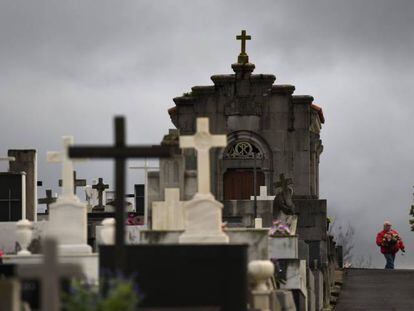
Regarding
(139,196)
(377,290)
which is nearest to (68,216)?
(377,290)

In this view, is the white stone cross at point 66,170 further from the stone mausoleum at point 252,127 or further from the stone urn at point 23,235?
the stone mausoleum at point 252,127

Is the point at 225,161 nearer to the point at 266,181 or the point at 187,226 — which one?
the point at 266,181

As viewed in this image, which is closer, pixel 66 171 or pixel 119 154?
pixel 119 154

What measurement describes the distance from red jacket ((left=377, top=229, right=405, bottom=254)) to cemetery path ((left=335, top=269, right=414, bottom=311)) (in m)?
0.63

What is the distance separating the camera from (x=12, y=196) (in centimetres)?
3603

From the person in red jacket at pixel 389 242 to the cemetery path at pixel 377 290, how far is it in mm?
619

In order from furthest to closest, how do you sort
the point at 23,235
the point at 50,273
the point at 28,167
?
the point at 28,167 → the point at 23,235 → the point at 50,273

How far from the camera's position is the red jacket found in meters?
46.2

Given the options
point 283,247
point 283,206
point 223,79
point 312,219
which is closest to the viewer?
point 283,247

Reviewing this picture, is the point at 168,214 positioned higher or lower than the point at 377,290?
higher

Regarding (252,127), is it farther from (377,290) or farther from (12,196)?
(12,196)

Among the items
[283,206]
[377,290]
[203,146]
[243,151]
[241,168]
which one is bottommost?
[377,290]

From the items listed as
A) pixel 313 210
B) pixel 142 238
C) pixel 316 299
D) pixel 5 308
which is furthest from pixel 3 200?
pixel 5 308

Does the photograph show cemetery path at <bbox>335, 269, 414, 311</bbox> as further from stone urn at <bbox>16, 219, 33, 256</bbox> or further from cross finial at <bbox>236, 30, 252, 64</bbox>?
stone urn at <bbox>16, 219, 33, 256</bbox>
